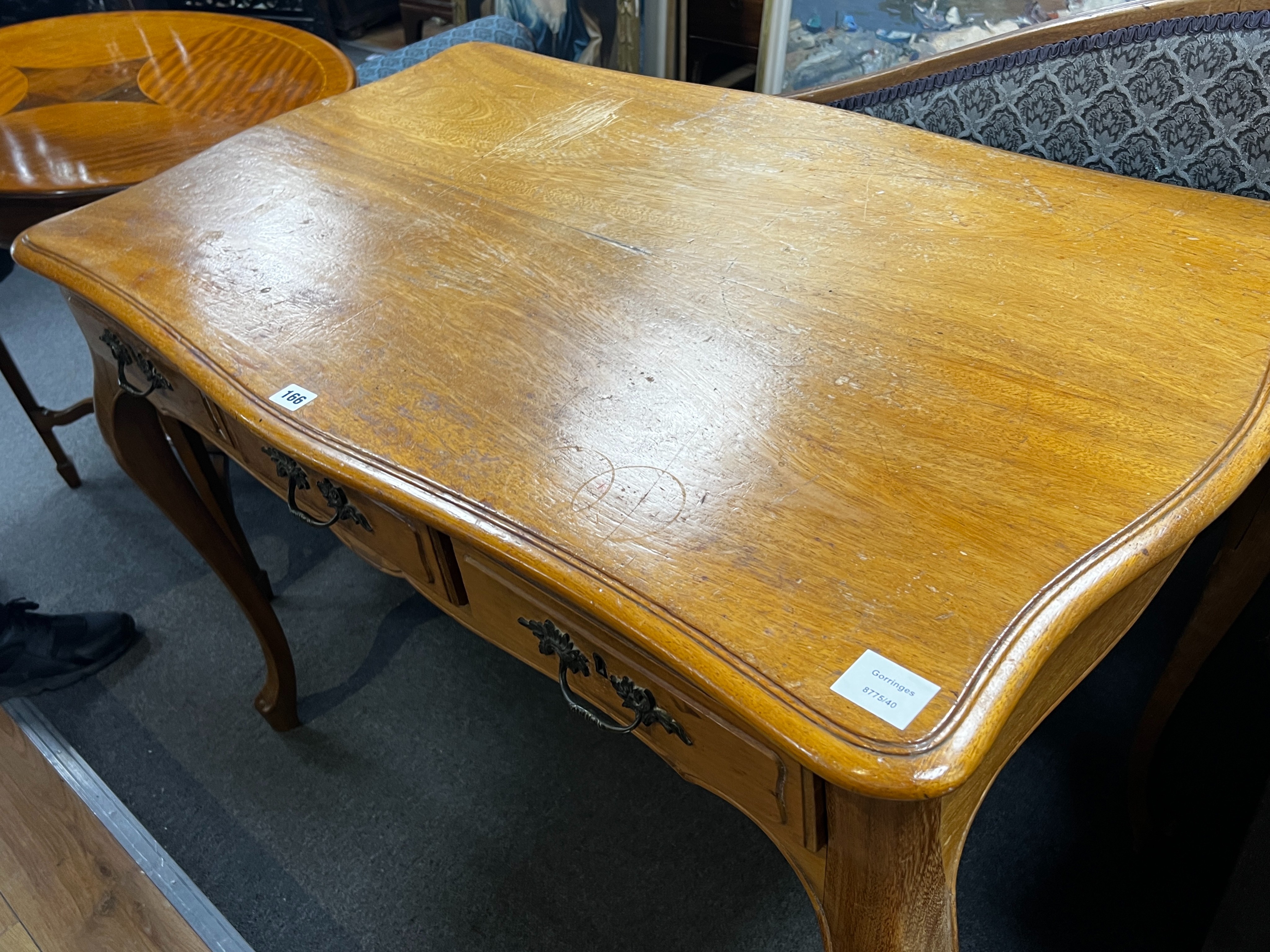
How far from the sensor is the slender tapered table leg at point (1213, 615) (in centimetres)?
84

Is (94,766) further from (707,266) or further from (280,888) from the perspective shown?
(707,266)

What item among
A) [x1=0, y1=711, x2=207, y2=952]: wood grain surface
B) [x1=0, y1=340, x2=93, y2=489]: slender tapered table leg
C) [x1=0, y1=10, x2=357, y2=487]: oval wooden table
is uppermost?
[x1=0, y1=10, x2=357, y2=487]: oval wooden table

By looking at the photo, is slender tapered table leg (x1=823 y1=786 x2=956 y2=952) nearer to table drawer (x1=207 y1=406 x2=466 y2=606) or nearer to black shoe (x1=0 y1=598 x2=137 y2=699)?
table drawer (x1=207 y1=406 x2=466 y2=606)

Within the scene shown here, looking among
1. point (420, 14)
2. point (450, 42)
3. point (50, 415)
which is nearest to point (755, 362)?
point (50, 415)

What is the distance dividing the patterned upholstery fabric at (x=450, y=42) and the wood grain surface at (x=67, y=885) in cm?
166

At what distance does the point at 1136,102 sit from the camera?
1074 mm

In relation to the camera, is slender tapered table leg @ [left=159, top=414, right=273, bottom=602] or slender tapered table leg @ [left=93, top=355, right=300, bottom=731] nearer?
slender tapered table leg @ [left=93, top=355, right=300, bottom=731]

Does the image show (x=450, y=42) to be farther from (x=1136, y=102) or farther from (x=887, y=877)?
(x=887, y=877)

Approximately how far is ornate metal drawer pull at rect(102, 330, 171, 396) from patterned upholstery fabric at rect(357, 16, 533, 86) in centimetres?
136

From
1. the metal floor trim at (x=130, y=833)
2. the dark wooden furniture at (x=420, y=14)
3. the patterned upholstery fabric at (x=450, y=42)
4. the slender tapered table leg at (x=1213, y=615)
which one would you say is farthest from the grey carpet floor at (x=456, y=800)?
the dark wooden furniture at (x=420, y=14)

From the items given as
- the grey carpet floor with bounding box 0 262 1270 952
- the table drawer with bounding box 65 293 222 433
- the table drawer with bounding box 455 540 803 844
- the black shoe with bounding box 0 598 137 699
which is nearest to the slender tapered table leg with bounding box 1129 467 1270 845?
the grey carpet floor with bounding box 0 262 1270 952

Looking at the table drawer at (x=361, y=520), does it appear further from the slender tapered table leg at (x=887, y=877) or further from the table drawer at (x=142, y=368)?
the slender tapered table leg at (x=887, y=877)

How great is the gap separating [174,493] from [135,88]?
915mm

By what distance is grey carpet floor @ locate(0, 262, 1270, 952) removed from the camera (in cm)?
113
